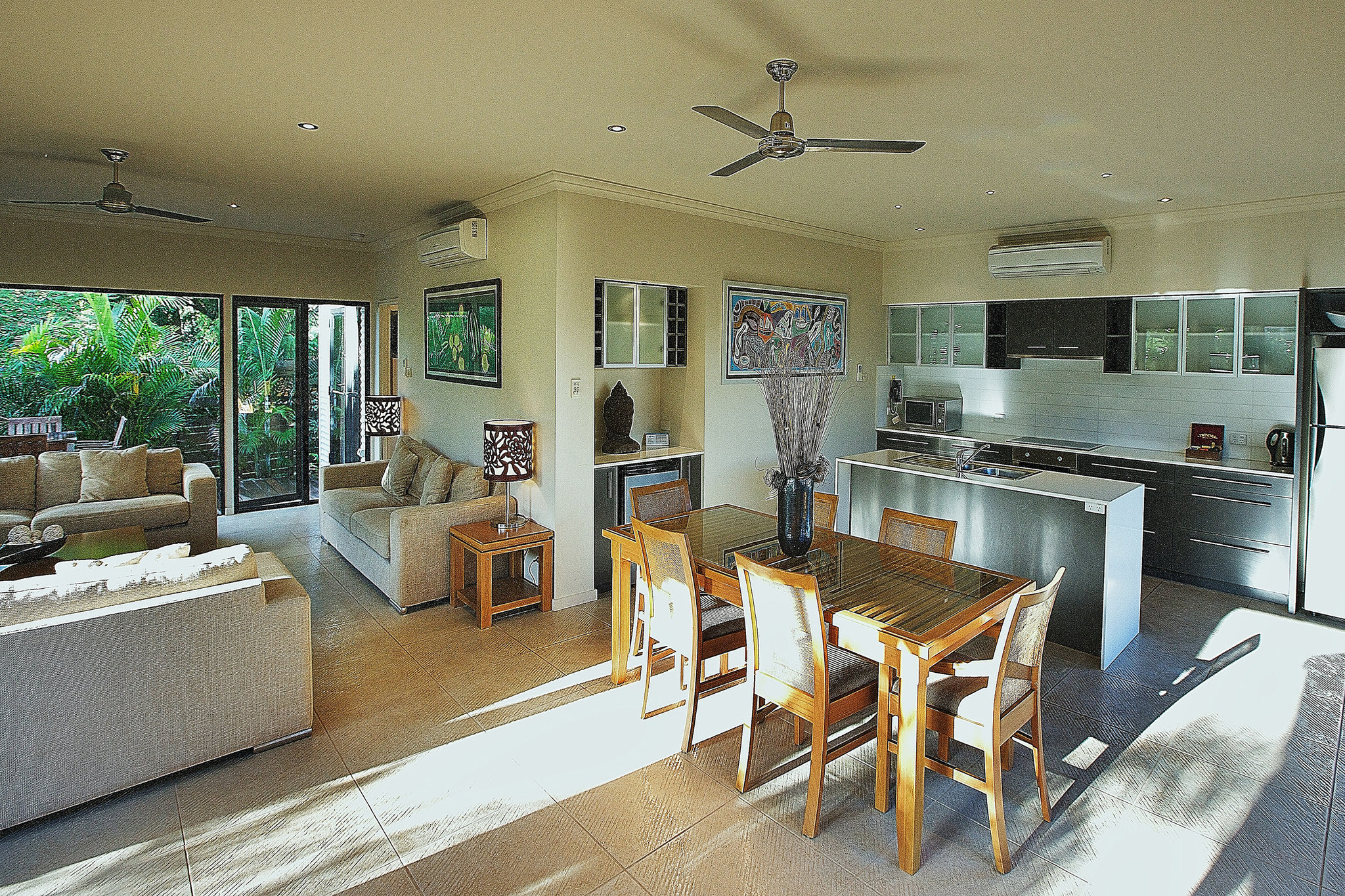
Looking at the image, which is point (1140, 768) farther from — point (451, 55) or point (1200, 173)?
point (451, 55)

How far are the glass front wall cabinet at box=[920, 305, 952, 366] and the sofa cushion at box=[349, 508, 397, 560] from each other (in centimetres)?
476

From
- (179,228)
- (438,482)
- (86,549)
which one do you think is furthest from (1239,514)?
(179,228)

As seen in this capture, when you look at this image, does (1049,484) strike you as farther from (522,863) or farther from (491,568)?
(522,863)

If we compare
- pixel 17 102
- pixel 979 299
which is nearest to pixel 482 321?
pixel 17 102

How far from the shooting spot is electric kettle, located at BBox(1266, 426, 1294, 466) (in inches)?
201

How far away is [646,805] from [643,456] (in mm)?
2903

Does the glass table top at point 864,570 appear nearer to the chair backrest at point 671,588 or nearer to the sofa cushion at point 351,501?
the chair backrest at point 671,588

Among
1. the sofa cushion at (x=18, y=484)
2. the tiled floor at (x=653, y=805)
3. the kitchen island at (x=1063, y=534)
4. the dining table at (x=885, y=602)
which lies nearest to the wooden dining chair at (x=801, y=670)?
the dining table at (x=885, y=602)

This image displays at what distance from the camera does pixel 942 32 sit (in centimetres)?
257

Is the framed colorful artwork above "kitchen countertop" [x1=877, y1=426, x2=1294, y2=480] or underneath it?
above

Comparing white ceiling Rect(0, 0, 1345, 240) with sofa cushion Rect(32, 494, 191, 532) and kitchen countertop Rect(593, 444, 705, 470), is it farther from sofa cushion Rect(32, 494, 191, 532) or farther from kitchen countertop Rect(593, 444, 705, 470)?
sofa cushion Rect(32, 494, 191, 532)

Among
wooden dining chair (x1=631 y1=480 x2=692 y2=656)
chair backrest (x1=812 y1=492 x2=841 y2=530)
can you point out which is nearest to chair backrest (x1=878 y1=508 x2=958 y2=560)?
chair backrest (x1=812 y1=492 x2=841 y2=530)

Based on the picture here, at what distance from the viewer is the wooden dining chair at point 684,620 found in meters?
3.10

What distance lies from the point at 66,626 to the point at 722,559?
7.73 ft
